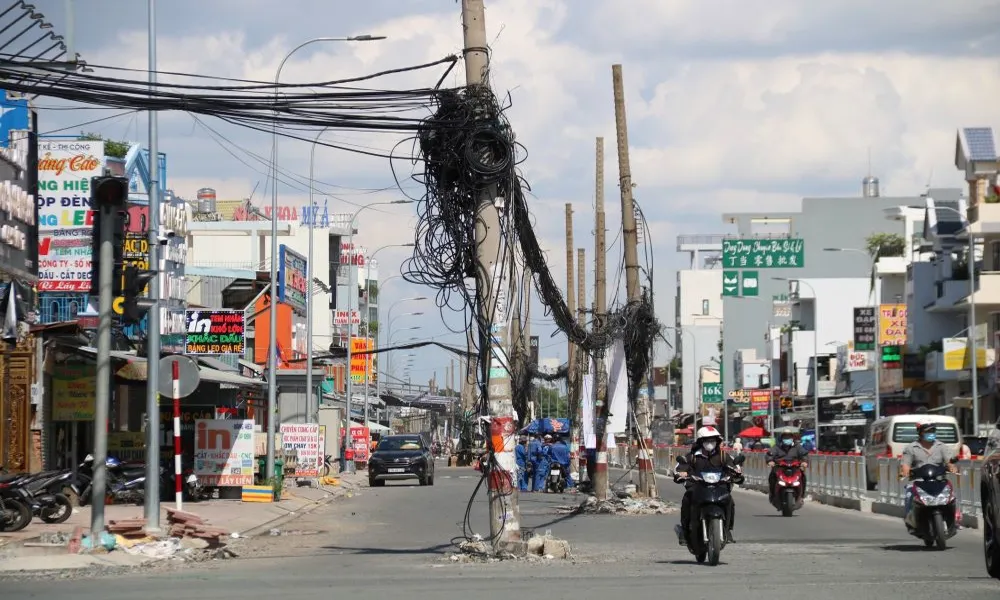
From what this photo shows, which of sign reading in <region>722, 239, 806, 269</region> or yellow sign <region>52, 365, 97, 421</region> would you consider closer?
yellow sign <region>52, 365, 97, 421</region>

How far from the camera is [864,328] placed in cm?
6456

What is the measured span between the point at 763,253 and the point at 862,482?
1102 inches

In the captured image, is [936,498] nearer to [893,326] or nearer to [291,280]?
[291,280]

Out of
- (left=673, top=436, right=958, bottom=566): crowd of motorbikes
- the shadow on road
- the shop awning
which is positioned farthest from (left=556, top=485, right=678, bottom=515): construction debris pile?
(left=673, top=436, right=958, bottom=566): crowd of motorbikes

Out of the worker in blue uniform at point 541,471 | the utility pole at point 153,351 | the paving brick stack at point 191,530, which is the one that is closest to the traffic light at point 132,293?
the utility pole at point 153,351

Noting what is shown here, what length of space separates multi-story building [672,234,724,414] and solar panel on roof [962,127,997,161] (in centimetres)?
6968

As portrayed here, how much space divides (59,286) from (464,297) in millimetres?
15792

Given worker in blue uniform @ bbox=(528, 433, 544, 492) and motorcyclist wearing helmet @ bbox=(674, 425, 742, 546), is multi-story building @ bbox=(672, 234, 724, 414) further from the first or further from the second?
motorcyclist wearing helmet @ bbox=(674, 425, 742, 546)

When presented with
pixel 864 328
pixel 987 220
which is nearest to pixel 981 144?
pixel 987 220

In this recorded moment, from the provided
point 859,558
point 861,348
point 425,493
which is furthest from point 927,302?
point 859,558

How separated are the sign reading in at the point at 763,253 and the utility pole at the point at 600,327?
20913 millimetres

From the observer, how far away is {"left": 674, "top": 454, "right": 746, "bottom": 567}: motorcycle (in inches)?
580

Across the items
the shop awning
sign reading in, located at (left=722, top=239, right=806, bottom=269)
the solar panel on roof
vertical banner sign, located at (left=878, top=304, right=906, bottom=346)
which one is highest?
the solar panel on roof

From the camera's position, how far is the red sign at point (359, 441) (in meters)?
60.4
